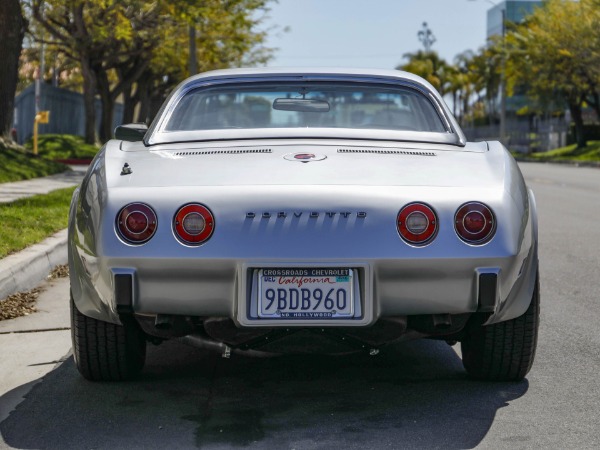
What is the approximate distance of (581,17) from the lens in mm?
54000

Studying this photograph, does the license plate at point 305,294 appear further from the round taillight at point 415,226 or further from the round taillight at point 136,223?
the round taillight at point 136,223

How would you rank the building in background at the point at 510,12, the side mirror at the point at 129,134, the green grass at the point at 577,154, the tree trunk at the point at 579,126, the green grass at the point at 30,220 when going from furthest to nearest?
the building in background at the point at 510,12
the tree trunk at the point at 579,126
the green grass at the point at 577,154
the green grass at the point at 30,220
the side mirror at the point at 129,134

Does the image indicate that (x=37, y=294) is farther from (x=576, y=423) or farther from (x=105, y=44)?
(x=105, y=44)

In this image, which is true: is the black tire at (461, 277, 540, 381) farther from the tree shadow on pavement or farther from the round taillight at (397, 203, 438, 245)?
the round taillight at (397, 203, 438, 245)

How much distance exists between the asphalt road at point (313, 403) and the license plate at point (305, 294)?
450 millimetres

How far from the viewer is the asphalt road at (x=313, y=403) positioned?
14.2 feet

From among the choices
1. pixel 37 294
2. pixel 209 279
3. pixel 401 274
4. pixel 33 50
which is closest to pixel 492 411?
pixel 401 274

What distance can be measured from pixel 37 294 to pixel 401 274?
4.32 m

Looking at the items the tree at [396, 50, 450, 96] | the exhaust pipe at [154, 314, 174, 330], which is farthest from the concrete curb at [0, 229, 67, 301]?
the tree at [396, 50, 450, 96]

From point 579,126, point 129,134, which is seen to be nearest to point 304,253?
point 129,134

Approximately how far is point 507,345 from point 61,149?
31785 millimetres

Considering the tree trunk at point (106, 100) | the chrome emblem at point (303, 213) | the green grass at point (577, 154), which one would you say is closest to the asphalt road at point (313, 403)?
the chrome emblem at point (303, 213)

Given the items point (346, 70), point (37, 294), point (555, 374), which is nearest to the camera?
point (555, 374)

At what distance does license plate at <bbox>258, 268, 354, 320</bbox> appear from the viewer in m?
4.46
